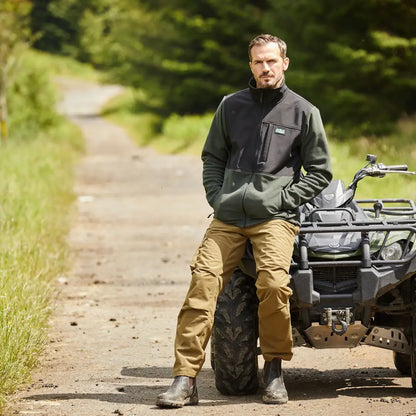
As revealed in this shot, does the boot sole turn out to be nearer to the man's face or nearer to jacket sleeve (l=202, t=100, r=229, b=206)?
jacket sleeve (l=202, t=100, r=229, b=206)

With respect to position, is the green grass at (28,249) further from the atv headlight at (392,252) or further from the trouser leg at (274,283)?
the atv headlight at (392,252)

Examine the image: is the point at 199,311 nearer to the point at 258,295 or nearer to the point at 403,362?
the point at 258,295

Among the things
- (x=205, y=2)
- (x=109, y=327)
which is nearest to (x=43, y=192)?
(x=109, y=327)

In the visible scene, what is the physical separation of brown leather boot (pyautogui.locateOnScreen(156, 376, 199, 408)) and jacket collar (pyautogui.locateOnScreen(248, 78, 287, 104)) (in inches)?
61.1

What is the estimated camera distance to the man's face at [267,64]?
5785 millimetres

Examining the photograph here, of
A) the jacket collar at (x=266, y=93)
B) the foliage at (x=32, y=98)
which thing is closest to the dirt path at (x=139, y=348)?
the jacket collar at (x=266, y=93)

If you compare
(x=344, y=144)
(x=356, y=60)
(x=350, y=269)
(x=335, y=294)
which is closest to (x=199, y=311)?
(x=335, y=294)

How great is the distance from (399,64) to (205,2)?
509 inches

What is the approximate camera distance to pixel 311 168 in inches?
230

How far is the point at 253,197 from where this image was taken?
5.77m

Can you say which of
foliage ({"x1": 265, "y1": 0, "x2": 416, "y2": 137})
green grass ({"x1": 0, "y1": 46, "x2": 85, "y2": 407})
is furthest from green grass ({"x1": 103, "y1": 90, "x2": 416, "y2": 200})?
green grass ({"x1": 0, "y1": 46, "x2": 85, "y2": 407})

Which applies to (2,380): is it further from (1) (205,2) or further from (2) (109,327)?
(1) (205,2)

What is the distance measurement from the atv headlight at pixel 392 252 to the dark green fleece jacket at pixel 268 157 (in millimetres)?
497

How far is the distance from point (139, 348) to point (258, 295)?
2.16m
